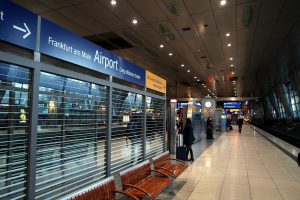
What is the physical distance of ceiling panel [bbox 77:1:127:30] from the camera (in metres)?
7.82

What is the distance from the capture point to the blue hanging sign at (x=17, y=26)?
2680 millimetres

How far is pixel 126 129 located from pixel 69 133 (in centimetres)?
205

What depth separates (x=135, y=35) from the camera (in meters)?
10.6

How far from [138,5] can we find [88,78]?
452cm

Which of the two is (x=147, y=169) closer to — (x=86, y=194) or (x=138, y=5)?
(x=86, y=194)

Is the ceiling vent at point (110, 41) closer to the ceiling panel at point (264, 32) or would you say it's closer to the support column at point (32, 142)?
the ceiling panel at point (264, 32)

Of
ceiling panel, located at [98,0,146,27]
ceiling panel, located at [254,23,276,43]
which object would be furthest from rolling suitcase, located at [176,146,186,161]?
ceiling panel, located at [254,23,276,43]

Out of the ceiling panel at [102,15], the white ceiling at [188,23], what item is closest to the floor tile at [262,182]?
the white ceiling at [188,23]

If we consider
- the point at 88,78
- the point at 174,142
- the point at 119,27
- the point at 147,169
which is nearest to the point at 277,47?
the point at 174,142

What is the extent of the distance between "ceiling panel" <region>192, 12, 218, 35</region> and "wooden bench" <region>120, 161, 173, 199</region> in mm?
5552

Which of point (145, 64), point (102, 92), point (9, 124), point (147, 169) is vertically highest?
point (145, 64)

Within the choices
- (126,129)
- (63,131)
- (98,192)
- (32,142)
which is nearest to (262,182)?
(126,129)

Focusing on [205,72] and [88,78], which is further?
[205,72]

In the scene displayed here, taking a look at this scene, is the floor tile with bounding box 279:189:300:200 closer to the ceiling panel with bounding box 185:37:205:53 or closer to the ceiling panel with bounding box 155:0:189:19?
the ceiling panel with bounding box 155:0:189:19
